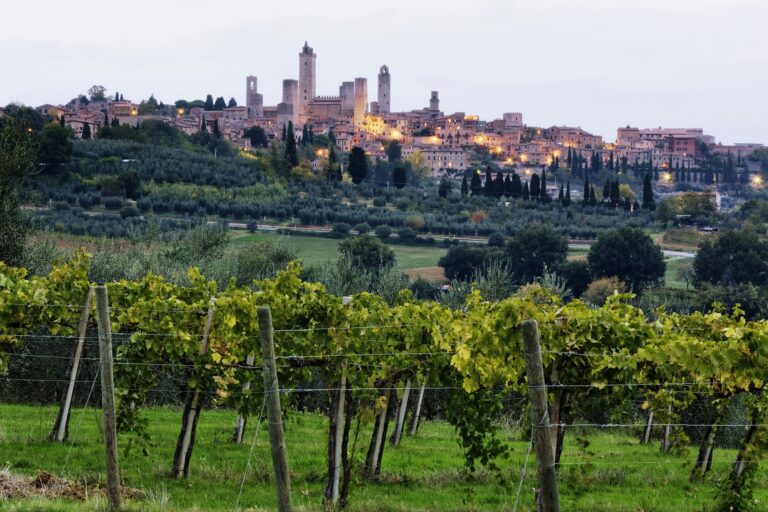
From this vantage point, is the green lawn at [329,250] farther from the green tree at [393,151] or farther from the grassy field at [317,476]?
the green tree at [393,151]

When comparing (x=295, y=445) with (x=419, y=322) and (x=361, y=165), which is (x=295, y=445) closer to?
(x=419, y=322)

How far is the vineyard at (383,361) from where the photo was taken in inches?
259

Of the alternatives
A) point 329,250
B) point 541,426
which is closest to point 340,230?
point 329,250

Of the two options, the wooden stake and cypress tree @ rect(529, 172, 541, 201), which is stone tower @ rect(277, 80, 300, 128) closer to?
cypress tree @ rect(529, 172, 541, 201)

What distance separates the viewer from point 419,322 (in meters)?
8.09

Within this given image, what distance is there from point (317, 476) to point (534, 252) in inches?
1778

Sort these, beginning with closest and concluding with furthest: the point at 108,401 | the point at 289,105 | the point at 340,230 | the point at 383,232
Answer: the point at 108,401 < the point at 340,230 < the point at 383,232 < the point at 289,105

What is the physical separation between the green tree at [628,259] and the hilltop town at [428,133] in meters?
73.1

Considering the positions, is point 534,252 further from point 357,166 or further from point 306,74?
point 306,74

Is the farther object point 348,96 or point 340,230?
point 348,96

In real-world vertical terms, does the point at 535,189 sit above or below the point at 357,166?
below

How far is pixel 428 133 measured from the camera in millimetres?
159875

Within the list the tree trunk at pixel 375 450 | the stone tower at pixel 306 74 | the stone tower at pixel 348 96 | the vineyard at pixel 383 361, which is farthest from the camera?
Result: the stone tower at pixel 306 74

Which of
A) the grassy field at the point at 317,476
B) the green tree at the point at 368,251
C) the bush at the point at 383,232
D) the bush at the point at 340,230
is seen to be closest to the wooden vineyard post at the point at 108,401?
the grassy field at the point at 317,476
